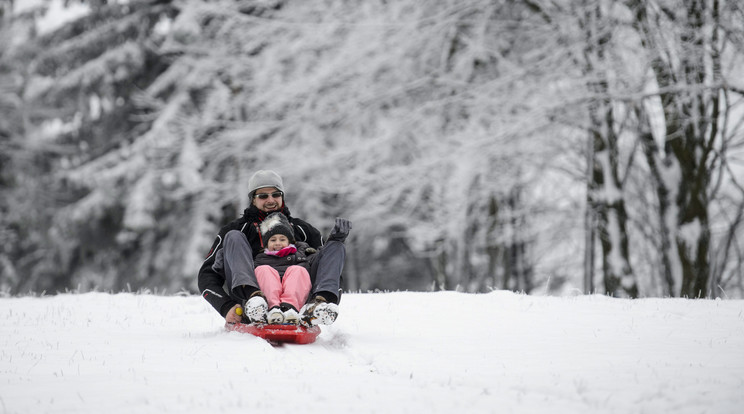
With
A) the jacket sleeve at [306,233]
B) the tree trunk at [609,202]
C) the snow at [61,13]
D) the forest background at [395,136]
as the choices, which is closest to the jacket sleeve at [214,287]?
the jacket sleeve at [306,233]

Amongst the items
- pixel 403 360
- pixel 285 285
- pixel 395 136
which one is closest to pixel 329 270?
pixel 285 285

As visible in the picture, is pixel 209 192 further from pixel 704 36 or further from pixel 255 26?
pixel 704 36

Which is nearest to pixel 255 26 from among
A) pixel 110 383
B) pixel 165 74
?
pixel 165 74

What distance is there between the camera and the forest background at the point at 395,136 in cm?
845

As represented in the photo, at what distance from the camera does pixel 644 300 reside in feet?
19.8

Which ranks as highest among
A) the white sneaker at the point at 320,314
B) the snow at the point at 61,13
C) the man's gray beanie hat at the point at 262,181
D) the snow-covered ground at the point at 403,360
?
the snow at the point at 61,13

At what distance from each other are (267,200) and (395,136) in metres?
5.51

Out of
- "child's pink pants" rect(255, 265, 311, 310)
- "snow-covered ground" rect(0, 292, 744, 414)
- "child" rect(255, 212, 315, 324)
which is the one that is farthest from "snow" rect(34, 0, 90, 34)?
"child's pink pants" rect(255, 265, 311, 310)

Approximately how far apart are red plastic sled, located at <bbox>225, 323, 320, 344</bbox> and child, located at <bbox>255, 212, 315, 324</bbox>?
0.05m

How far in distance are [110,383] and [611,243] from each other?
7684mm

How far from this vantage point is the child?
4.38 meters

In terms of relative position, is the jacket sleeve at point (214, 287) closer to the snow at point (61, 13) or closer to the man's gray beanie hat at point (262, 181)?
the man's gray beanie hat at point (262, 181)

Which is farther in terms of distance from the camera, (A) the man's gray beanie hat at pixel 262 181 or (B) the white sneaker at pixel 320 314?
(A) the man's gray beanie hat at pixel 262 181

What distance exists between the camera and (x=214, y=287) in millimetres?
4652
